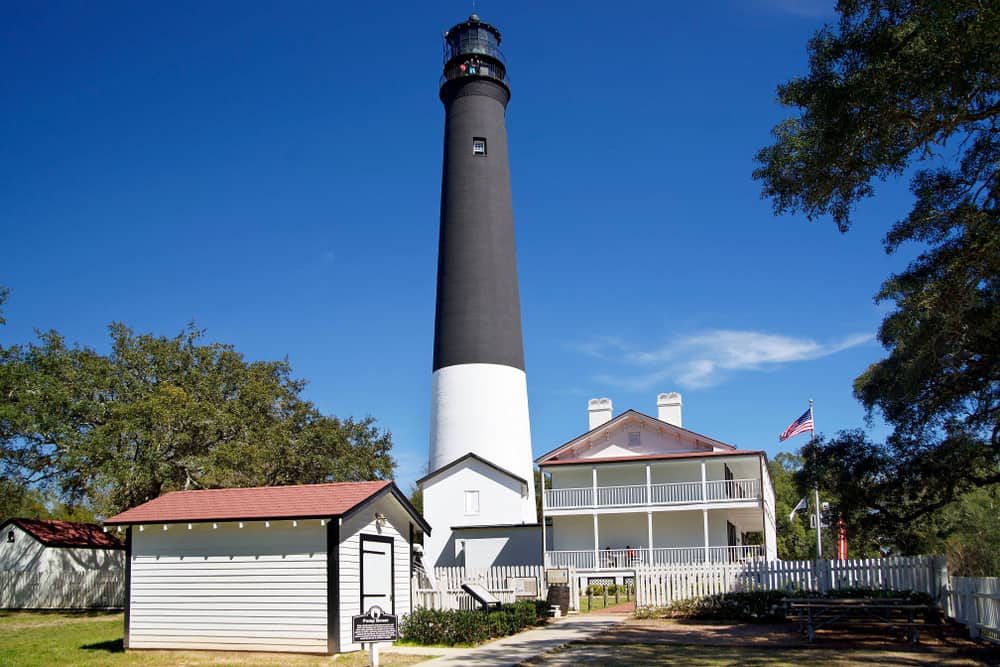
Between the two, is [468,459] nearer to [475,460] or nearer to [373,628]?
[475,460]

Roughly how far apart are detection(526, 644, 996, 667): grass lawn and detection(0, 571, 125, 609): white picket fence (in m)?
21.1

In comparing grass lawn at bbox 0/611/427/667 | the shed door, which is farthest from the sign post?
the shed door

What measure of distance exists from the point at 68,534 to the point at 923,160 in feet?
97.7

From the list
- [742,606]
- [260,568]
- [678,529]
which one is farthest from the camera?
[678,529]

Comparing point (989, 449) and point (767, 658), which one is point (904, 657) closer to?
point (767, 658)

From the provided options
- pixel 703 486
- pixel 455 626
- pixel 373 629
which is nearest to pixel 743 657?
pixel 455 626

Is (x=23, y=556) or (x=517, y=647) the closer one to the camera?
(x=517, y=647)

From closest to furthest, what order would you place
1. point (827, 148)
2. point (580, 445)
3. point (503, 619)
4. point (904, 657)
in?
point (827, 148) → point (904, 657) → point (503, 619) → point (580, 445)

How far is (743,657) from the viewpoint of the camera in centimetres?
1412

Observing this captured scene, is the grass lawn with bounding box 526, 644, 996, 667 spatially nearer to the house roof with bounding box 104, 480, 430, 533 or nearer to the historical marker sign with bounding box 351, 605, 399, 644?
the historical marker sign with bounding box 351, 605, 399, 644

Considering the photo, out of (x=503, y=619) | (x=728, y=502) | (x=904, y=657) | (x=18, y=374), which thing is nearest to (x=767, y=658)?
(x=904, y=657)

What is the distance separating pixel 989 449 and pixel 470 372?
19.1m

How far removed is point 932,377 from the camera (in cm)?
1616

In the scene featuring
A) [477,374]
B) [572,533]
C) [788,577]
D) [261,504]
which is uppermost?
[477,374]
